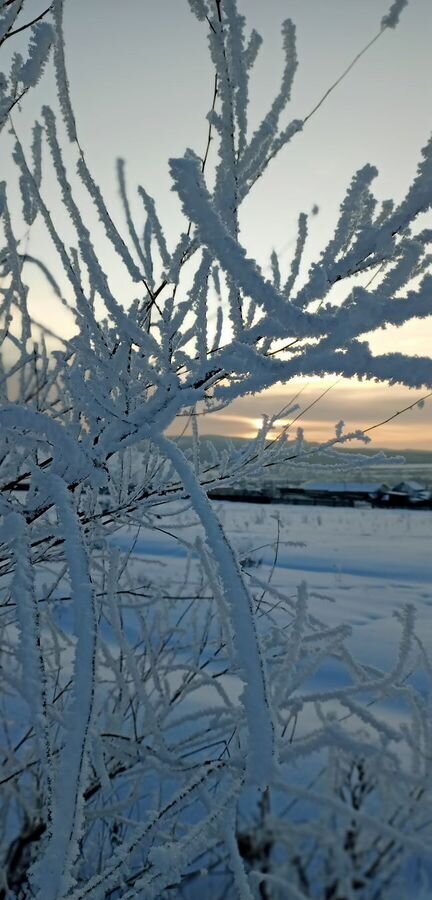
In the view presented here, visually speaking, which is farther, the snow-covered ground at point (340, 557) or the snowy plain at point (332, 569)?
the snow-covered ground at point (340, 557)

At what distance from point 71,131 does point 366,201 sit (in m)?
0.53

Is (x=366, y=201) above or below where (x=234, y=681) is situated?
above

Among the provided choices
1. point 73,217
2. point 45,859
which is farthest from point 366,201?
point 45,859

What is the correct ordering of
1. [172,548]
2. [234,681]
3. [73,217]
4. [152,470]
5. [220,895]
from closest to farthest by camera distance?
1. [73,217]
2. [152,470]
3. [220,895]
4. [234,681]
5. [172,548]

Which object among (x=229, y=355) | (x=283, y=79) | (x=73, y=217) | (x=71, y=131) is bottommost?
(x=229, y=355)

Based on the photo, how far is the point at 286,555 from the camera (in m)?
8.97

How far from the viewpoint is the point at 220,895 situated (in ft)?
5.54

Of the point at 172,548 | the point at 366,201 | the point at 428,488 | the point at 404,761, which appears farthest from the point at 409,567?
the point at 428,488

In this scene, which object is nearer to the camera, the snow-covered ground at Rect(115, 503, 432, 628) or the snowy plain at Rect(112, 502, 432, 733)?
the snowy plain at Rect(112, 502, 432, 733)

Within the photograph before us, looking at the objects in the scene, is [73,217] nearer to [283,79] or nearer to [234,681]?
[283,79]

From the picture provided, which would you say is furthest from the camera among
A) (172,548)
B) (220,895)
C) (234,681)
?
(172,548)

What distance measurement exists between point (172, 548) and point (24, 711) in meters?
7.08

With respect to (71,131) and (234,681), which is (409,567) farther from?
(71,131)

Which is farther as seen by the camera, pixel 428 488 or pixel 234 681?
pixel 428 488
